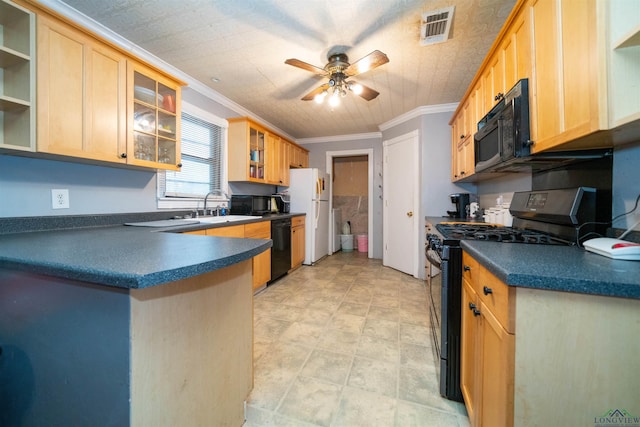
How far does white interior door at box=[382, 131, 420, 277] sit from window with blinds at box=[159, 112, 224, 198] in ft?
8.55

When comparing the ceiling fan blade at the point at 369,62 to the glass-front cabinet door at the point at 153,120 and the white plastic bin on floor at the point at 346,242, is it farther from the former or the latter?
the white plastic bin on floor at the point at 346,242

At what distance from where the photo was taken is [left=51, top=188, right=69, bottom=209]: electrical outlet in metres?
1.64

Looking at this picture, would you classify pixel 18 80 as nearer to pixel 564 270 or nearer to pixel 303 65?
pixel 303 65

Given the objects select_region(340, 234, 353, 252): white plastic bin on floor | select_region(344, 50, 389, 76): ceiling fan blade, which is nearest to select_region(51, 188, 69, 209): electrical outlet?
select_region(344, 50, 389, 76): ceiling fan blade

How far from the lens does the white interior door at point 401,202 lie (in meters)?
3.56

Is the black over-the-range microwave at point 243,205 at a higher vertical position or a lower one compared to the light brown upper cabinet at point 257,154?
lower

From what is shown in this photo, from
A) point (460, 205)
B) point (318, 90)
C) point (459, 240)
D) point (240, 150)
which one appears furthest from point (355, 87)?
point (460, 205)

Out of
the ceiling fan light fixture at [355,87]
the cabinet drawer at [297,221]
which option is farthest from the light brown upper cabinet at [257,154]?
the ceiling fan light fixture at [355,87]

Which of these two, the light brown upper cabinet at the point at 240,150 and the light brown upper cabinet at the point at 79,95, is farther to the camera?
the light brown upper cabinet at the point at 240,150

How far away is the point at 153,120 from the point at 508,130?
103 inches

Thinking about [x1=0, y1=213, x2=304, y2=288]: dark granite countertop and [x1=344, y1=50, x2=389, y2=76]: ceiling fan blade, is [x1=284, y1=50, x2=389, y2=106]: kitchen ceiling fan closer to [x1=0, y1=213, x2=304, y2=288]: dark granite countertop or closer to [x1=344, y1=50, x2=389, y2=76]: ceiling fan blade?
[x1=344, y1=50, x2=389, y2=76]: ceiling fan blade

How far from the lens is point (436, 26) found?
1831mm

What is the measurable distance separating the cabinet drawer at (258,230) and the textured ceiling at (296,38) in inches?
63.7

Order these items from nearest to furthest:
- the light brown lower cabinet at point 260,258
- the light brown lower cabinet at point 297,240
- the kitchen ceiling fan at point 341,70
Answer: the kitchen ceiling fan at point 341,70
the light brown lower cabinet at point 260,258
the light brown lower cabinet at point 297,240
